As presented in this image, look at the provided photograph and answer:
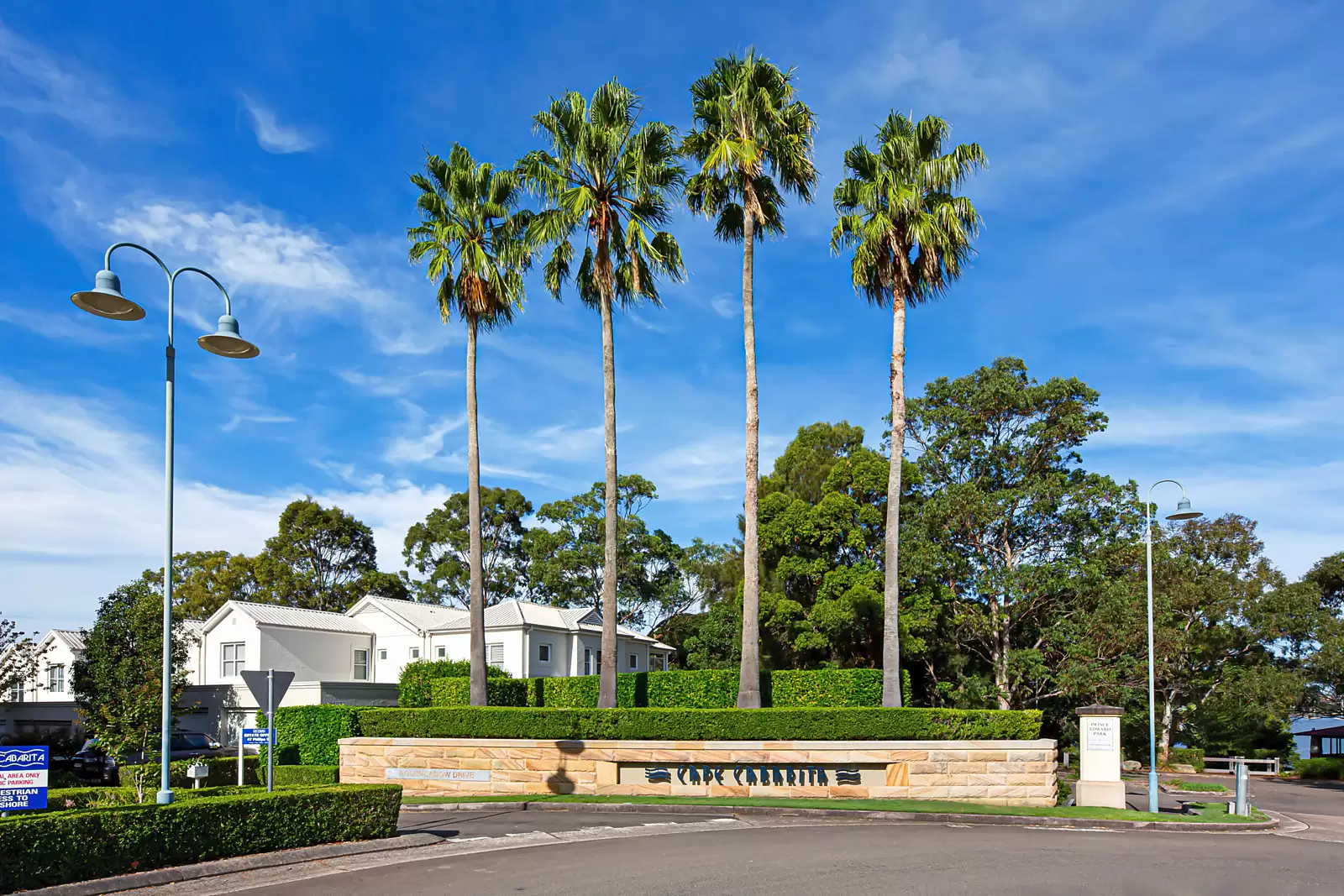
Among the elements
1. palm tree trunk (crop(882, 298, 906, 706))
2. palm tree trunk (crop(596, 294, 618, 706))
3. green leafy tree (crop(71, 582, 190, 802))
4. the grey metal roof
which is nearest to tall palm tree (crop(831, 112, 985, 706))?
palm tree trunk (crop(882, 298, 906, 706))

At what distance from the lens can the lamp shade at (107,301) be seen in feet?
38.6

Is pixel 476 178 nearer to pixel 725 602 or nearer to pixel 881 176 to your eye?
pixel 881 176

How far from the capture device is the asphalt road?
1130cm

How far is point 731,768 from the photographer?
2252cm

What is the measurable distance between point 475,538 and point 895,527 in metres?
12.5

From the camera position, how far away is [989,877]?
11922 mm

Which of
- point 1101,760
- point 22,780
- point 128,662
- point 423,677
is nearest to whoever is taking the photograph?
point 22,780

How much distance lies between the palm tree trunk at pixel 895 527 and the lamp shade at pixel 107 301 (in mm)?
17448

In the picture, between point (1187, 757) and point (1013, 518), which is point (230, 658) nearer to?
point (1013, 518)

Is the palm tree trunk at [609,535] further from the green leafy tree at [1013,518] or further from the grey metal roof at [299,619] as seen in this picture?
the grey metal roof at [299,619]

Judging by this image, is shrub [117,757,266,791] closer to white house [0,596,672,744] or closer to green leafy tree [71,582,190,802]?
green leafy tree [71,582,190,802]

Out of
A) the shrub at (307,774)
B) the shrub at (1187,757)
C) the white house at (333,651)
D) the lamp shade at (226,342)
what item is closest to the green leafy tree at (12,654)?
the white house at (333,651)

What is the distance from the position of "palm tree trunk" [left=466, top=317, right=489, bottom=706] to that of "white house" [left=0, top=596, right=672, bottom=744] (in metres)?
14.3

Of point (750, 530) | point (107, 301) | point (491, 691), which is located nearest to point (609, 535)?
point (750, 530)
